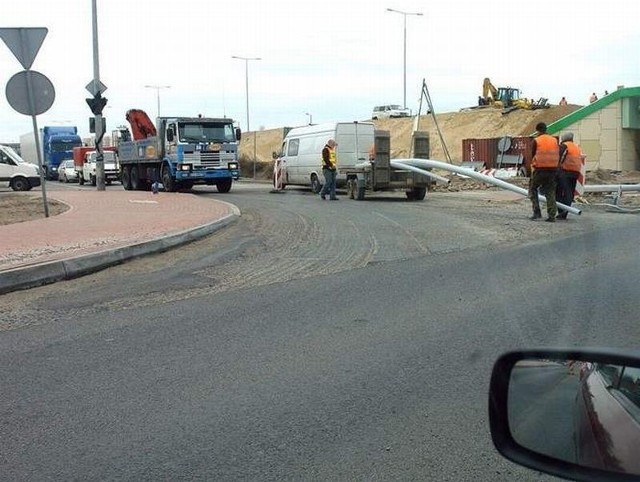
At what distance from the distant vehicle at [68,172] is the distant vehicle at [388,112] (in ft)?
126

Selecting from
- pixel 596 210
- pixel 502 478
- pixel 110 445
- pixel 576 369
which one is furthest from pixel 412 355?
pixel 596 210

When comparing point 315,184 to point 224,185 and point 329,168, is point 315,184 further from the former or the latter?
point 329,168

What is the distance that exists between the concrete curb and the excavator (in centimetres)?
5302

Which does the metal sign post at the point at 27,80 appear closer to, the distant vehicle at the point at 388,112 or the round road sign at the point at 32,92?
the round road sign at the point at 32,92

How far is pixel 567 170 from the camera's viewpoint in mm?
15156

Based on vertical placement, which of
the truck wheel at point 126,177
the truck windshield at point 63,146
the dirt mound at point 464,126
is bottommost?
the truck wheel at point 126,177

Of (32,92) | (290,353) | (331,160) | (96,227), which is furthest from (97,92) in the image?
(290,353)

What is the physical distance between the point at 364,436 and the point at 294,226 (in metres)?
9.87

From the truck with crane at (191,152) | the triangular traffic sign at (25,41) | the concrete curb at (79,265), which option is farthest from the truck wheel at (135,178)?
the concrete curb at (79,265)

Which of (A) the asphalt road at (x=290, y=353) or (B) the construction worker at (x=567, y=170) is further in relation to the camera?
(B) the construction worker at (x=567, y=170)

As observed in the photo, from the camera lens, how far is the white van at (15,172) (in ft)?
100

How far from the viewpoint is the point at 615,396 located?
1.77 m

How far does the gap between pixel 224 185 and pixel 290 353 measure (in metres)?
20.8

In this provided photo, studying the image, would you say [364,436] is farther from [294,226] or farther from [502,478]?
[294,226]
